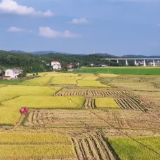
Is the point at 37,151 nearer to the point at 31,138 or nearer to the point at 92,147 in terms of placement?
the point at 31,138

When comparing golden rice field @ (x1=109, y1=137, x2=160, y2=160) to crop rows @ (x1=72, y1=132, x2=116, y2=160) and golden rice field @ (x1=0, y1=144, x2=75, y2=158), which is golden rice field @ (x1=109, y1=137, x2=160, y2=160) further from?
golden rice field @ (x1=0, y1=144, x2=75, y2=158)

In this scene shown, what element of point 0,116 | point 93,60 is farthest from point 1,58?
point 0,116

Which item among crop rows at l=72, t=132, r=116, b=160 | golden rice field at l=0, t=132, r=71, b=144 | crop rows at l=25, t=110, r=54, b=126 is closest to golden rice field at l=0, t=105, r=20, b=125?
crop rows at l=25, t=110, r=54, b=126

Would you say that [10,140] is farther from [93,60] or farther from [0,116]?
[93,60]

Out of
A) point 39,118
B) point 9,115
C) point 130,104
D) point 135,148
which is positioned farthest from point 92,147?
point 130,104

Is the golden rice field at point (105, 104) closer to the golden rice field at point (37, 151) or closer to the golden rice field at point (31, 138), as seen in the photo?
the golden rice field at point (31, 138)
